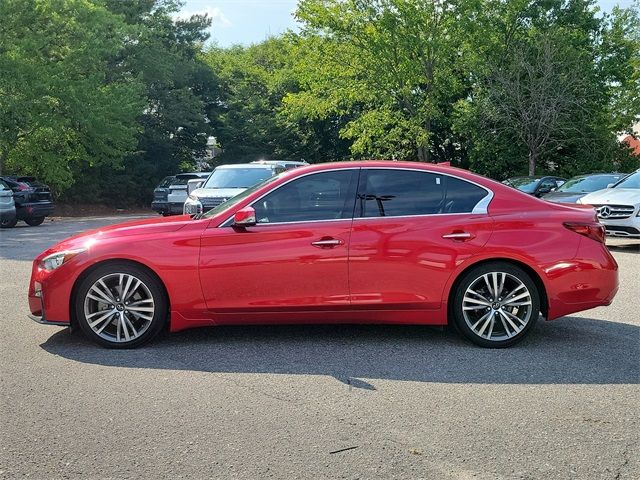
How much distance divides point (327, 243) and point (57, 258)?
228cm

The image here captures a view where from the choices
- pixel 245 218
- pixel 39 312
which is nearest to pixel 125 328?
pixel 39 312

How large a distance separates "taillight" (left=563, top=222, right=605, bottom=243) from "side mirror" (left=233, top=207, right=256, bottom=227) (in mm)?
2661

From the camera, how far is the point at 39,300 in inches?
218

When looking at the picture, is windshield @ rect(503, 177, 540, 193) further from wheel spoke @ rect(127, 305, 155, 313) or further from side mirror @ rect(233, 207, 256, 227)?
wheel spoke @ rect(127, 305, 155, 313)

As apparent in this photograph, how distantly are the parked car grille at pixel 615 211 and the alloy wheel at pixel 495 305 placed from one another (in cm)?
809

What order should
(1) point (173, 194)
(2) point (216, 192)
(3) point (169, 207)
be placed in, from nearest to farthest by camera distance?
(2) point (216, 192), (1) point (173, 194), (3) point (169, 207)

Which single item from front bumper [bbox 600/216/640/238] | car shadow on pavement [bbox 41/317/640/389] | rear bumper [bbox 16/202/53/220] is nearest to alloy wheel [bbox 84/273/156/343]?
car shadow on pavement [bbox 41/317/640/389]

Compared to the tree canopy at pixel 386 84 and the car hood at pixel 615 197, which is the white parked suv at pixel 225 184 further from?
the tree canopy at pixel 386 84

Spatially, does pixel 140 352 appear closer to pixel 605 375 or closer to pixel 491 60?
pixel 605 375

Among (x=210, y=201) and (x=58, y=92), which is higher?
(x=58, y=92)

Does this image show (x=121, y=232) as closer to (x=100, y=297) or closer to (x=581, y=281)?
(x=100, y=297)

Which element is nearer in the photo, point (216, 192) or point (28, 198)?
point (216, 192)

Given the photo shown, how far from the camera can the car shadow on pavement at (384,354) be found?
15.9 feet

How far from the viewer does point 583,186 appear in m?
15.9
